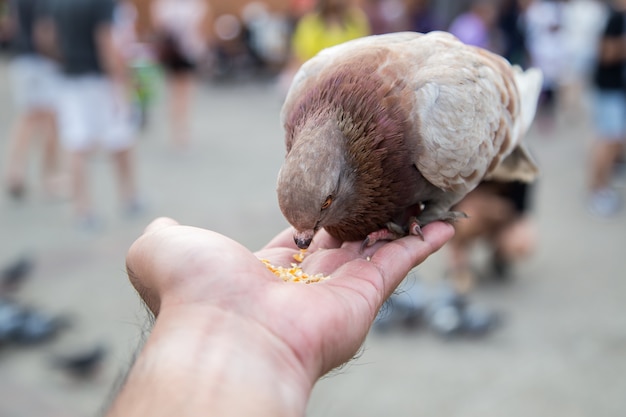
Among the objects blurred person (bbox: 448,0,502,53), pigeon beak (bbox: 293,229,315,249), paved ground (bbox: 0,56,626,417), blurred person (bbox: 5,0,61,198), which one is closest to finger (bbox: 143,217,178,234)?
paved ground (bbox: 0,56,626,417)

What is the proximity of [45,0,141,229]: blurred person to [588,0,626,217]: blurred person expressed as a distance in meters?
5.71

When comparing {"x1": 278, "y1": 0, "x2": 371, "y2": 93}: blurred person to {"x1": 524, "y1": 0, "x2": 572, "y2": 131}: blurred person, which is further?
{"x1": 524, "y1": 0, "x2": 572, "y2": 131}: blurred person

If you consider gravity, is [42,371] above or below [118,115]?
below

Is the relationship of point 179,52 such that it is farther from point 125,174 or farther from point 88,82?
point 88,82

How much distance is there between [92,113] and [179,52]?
3.34 meters

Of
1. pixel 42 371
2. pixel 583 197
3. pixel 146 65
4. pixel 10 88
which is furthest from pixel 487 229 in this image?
pixel 10 88

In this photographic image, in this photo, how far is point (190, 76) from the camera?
1008cm

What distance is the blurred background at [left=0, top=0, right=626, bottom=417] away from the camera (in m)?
4.58

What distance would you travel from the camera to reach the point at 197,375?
162 cm

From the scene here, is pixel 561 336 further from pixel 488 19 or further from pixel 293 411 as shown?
pixel 488 19

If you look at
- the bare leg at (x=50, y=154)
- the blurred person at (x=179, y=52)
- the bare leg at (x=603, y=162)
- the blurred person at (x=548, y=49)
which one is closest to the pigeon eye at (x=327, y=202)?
the bare leg at (x=603, y=162)

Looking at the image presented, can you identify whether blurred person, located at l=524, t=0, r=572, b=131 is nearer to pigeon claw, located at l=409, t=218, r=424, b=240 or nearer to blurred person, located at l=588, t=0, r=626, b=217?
blurred person, located at l=588, t=0, r=626, b=217

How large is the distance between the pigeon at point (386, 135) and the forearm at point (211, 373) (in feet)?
2.28

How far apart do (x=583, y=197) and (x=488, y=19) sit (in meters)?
3.16
